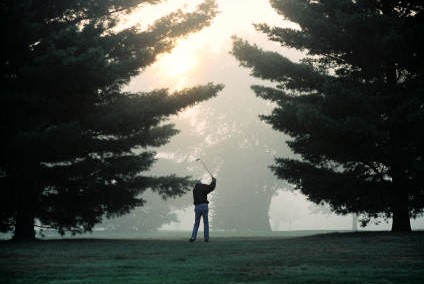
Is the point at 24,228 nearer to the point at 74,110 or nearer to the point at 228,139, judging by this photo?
the point at 74,110

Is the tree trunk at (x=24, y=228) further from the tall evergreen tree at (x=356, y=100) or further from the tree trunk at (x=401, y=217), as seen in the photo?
the tree trunk at (x=401, y=217)

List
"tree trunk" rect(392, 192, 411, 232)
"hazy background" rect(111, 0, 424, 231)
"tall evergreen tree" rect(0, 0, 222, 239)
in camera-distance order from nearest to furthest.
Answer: "tall evergreen tree" rect(0, 0, 222, 239) < "tree trunk" rect(392, 192, 411, 232) < "hazy background" rect(111, 0, 424, 231)

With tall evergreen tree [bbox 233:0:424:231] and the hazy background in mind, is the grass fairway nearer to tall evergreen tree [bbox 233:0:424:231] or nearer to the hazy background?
tall evergreen tree [bbox 233:0:424:231]

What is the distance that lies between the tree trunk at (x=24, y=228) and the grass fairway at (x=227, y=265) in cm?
566

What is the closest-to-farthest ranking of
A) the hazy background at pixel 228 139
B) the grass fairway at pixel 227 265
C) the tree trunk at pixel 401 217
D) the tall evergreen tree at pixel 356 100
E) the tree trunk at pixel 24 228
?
the grass fairway at pixel 227 265 → the tall evergreen tree at pixel 356 100 → the tree trunk at pixel 401 217 → the tree trunk at pixel 24 228 → the hazy background at pixel 228 139

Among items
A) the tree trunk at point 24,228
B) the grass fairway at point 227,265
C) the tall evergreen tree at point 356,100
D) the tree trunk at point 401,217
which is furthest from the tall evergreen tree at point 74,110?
the tree trunk at point 401,217

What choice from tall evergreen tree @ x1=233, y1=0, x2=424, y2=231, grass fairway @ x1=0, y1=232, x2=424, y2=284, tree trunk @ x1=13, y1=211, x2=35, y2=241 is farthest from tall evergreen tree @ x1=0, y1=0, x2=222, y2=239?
grass fairway @ x1=0, y1=232, x2=424, y2=284

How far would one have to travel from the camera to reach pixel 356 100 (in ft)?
60.2

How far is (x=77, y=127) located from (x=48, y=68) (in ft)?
5.69

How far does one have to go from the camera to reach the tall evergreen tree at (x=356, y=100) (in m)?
18.3

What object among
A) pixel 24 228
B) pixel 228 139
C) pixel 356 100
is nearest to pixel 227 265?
pixel 356 100

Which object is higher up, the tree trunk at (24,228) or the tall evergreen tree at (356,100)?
the tall evergreen tree at (356,100)

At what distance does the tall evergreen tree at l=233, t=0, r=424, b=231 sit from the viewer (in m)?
18.3

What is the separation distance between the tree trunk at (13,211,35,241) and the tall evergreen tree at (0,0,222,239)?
3 centimetres
